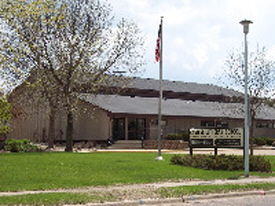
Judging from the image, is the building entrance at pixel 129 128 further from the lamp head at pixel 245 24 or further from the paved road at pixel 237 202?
the paved road at pixel 237 202

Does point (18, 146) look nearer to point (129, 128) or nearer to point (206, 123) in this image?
point (129, 128)

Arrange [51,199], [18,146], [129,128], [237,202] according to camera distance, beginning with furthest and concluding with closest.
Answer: [129,128]
[18,146]
[237,202]
[51,199]

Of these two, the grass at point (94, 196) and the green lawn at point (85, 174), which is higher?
the green lawn at point (85, 174)

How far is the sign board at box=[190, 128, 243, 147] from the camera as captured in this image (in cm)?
1986

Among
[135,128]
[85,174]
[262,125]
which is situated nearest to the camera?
[85,174]

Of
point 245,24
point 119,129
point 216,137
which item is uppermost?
point 245,24

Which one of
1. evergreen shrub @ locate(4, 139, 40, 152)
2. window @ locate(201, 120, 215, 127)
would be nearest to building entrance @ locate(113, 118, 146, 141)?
window @ locate(201, 120, 215, 127)

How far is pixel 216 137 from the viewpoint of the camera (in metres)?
20.7

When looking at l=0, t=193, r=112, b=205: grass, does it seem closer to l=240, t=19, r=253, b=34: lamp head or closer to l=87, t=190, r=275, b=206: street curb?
l=87, t=190, r=275, b=206: street curb

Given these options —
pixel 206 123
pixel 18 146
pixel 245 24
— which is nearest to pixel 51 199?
pixel 245 24

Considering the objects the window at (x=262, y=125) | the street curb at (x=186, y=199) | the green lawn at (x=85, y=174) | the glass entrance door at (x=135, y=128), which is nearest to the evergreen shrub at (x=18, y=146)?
the green lawn at (x=85, y=174)

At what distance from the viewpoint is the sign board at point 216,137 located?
1986 cm

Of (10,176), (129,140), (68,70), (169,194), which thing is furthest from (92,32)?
(169,194)

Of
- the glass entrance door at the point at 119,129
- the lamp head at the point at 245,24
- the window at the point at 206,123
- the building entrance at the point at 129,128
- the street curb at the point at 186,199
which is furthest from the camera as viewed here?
the window at the point at 206,123
